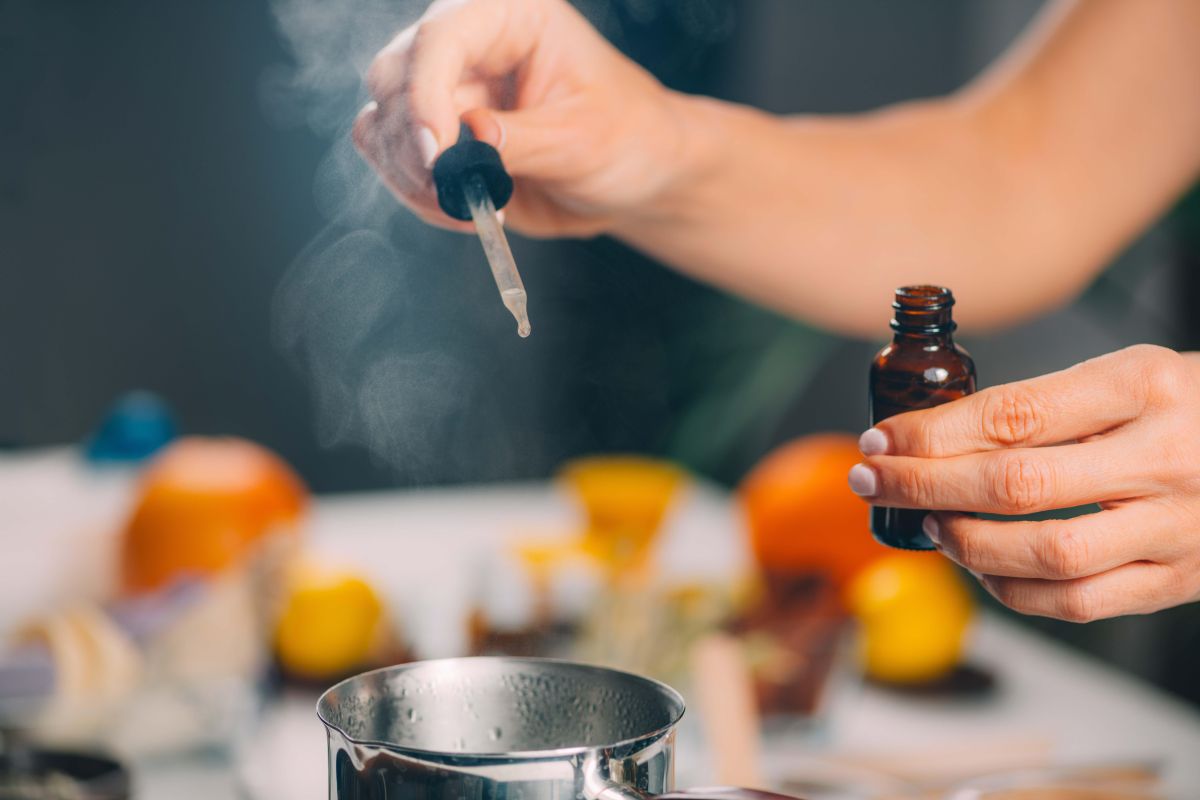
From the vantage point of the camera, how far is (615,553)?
162cm

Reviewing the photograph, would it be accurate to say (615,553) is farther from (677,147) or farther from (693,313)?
(693,313)

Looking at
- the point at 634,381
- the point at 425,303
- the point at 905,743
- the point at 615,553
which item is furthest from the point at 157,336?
the point at 905,743

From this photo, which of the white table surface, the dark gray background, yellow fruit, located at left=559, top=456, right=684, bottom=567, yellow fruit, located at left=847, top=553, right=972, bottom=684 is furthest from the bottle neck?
the dark gray background

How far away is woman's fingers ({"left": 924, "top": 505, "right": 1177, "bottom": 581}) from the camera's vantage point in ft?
2.12

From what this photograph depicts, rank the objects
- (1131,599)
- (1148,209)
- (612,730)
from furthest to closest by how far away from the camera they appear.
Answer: (1148,209), (1131,599), (612,730)

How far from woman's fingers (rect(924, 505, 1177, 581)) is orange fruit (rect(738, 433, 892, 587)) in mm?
800

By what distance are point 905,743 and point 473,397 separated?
2.12 meters

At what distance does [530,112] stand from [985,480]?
1.19ft

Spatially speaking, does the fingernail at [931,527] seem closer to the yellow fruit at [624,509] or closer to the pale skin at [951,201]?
the pale skin at [951,201]

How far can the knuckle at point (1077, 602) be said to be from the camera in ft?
2.24

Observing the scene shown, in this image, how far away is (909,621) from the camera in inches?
53.9

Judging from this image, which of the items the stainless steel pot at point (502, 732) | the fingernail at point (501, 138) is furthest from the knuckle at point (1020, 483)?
the fingernail at point (501, 138)

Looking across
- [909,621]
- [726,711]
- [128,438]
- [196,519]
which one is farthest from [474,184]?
[128,438]

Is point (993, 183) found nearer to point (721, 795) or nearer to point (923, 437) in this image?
point (923, 437)
